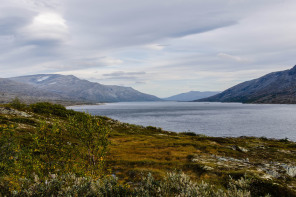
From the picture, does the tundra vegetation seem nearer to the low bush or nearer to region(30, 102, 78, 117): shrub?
the low bush

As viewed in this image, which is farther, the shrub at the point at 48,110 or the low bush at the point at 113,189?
the shrub at the point at 48,110

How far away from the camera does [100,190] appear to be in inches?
447

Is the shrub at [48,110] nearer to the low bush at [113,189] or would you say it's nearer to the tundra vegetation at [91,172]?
the tundra vegetation at [91,172]

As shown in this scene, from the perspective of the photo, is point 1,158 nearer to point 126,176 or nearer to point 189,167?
point 126,176

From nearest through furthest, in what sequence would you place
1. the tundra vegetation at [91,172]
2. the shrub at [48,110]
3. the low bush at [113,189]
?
the low bush at [113,189], the tundra vegetation at [91,172], the shrub at [48,110]

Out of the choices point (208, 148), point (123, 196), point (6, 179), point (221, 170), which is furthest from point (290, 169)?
point (6, 179)

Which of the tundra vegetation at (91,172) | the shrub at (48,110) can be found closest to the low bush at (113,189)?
the tundra vegetation at (91,172)

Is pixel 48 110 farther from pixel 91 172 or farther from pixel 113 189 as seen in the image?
pixel 113 189

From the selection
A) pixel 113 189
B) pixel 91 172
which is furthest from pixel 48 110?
pixel 113 189

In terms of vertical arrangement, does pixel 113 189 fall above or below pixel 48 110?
below

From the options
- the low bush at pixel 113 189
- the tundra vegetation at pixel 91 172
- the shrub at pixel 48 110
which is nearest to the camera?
the low bush at pixel 113 189

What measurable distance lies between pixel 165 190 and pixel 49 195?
6884mm

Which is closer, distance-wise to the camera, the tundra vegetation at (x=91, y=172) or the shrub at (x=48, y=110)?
the tundra vegetation at (x=91, y=172)

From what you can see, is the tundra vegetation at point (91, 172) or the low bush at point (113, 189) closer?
the low bush at point (113, 189)
